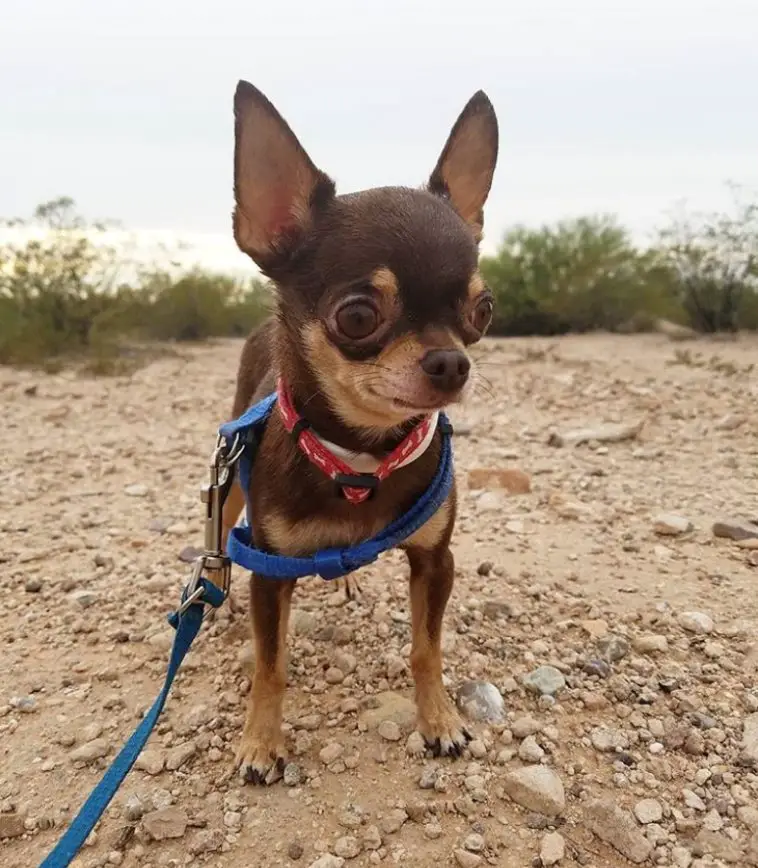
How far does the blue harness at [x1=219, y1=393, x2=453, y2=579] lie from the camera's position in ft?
7.59

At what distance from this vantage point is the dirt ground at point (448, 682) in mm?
2129

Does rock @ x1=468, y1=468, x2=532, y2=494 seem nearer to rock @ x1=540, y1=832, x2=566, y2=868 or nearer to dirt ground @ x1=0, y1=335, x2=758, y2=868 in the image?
dirt ground @ x1=0, y1=335, x2=758, y2=868

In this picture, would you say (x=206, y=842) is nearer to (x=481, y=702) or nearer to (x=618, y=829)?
(x=481, y=702)

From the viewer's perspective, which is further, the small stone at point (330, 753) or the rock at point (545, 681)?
the rock at point (545, 681)

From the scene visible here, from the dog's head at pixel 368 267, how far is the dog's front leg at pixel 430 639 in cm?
58

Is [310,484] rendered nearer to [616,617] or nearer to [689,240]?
[616,617]

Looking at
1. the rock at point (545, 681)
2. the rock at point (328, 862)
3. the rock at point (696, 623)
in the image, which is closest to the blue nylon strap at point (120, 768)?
the rock at point (328, 862)

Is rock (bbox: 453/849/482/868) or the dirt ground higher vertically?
the dirt ground

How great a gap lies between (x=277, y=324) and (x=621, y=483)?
10.3ft

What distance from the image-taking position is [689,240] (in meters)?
11.0

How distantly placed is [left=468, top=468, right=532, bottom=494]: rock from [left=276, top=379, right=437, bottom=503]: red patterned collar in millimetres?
2541

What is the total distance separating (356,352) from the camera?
2.06m

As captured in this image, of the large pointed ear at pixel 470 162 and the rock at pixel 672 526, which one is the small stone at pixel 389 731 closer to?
the large pointed ear at pixel 470 162

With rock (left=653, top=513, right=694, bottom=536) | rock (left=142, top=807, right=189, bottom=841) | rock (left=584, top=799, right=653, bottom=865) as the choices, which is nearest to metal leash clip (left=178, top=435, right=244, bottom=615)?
rock (left=142, top=807, right=189, bottom=841)
